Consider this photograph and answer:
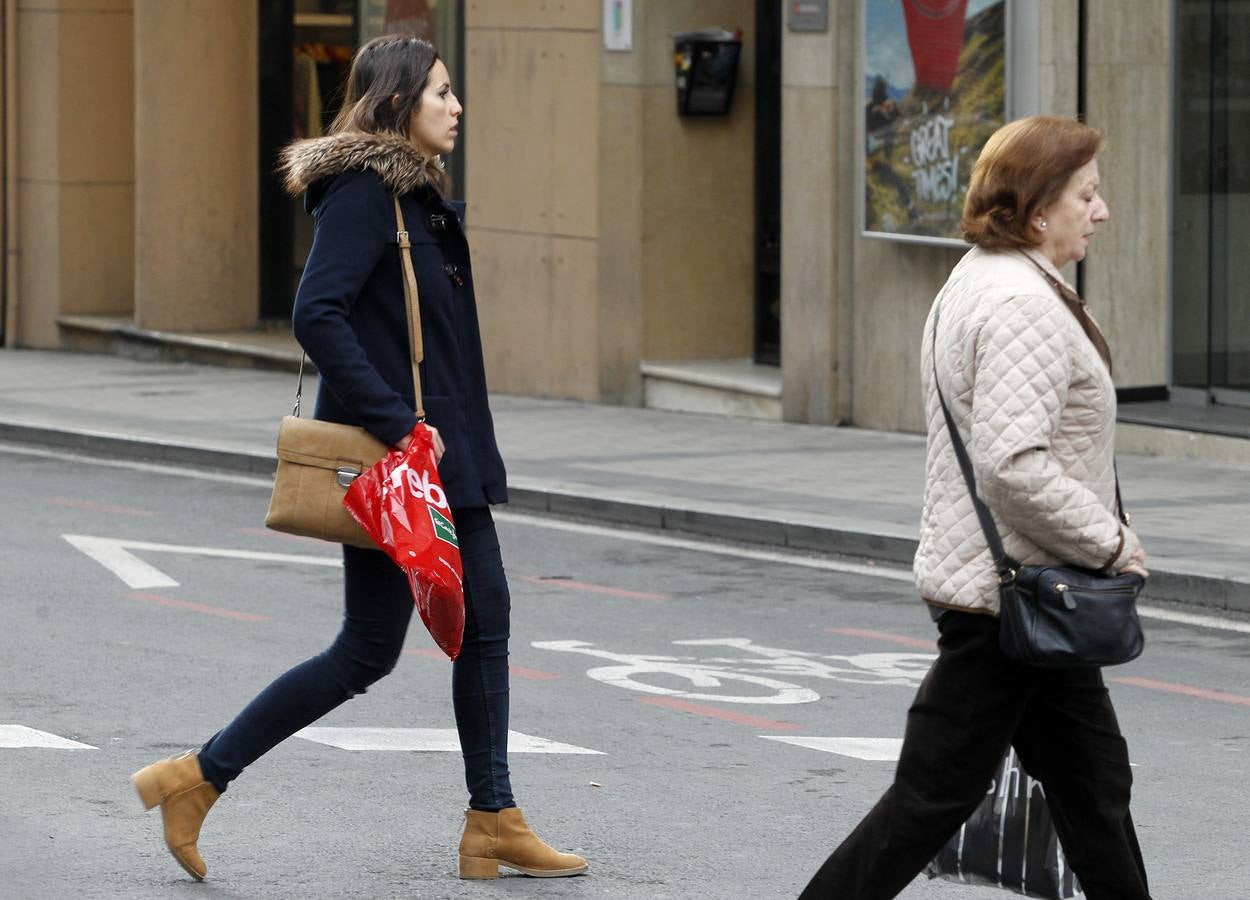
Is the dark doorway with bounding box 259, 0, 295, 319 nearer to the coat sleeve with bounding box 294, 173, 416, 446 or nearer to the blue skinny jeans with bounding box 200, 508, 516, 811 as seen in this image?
the blue skinny jeans with bounding box 200, 508, 516, 811

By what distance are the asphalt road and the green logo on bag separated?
82 centimetres

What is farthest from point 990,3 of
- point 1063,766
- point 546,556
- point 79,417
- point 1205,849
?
point 1063,766

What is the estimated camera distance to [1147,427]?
546 inches

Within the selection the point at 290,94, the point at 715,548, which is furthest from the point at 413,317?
the point at 290,94

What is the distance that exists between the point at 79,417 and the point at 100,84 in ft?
22.6

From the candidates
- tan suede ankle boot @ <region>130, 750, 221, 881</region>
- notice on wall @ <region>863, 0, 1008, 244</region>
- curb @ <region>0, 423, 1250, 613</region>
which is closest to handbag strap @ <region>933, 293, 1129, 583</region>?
tan suede ankle boot @ <region>130, 750, 221, 881</region>

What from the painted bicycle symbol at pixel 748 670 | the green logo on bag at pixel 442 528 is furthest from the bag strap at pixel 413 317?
the painted bicycle symbol at pixel 748 670

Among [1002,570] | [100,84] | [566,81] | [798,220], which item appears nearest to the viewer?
[1002,570]

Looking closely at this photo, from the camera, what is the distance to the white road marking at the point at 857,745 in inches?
267

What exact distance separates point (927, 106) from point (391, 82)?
9.87 meters

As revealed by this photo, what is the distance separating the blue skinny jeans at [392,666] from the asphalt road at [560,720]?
0.27 meters

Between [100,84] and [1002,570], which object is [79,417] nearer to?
[100,84]

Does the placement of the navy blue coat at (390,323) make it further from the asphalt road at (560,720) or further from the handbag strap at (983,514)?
the handbag strap at (983,514)

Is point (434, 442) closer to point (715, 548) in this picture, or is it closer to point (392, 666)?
point (392, 666)
